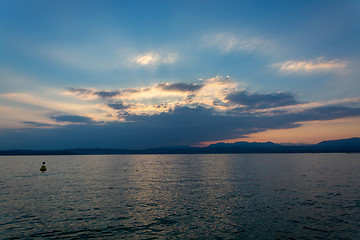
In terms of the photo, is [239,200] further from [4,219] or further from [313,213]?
[4,219]

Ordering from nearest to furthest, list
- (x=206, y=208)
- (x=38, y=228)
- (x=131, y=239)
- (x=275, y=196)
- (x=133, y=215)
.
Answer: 1. (x=131, y=239)
2. (x=38, y=228)
3. (x=133, y=215)
4. (x=206, y=208)
5. (x=275, y=196)

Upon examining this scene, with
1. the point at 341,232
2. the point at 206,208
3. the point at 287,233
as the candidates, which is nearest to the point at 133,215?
the point at 206,208

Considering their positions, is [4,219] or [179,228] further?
[4,219]

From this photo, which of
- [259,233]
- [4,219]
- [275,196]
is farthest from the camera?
[275,196]

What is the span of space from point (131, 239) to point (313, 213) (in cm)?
2426

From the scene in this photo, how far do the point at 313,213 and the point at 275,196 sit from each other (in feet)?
39.9

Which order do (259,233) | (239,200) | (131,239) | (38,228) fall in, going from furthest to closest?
(239,200) → (38,228) → (259,233) → (131,239)

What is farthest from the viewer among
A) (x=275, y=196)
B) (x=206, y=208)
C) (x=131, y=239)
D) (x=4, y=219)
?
(x=275, y=196)

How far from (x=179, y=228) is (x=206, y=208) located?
393 inches

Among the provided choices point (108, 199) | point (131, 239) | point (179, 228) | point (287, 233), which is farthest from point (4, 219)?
point (287, 233)

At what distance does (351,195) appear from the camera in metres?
43.9

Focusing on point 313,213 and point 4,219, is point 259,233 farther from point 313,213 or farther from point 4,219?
point 4,219

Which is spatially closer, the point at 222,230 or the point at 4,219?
the point at 222,230

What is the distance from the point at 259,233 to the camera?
24266 mm
